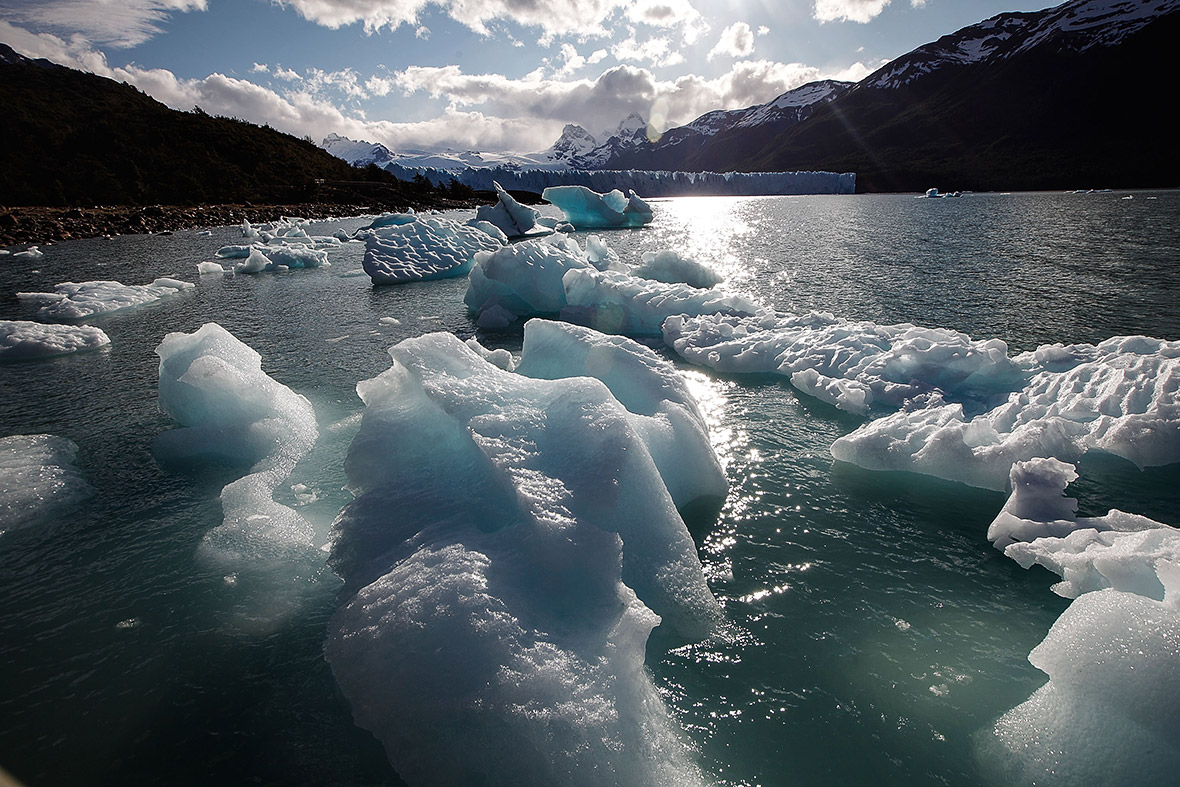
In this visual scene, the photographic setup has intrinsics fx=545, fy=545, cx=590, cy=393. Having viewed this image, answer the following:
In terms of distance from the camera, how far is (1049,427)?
4.09 m

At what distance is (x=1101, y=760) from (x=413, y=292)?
13.2 meters

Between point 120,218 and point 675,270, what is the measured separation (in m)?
28.6

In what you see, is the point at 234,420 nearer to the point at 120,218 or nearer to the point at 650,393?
the point at 650,393

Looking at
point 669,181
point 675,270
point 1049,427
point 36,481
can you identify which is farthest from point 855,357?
point 669,181

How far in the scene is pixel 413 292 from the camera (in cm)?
1312

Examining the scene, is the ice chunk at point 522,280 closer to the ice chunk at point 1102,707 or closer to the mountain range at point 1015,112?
the ice chunk at point 1102,707

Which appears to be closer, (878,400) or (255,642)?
(255,642)

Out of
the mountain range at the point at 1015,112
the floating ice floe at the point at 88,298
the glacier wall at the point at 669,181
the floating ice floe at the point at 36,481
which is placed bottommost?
the floating ice floe at the point at 36,481

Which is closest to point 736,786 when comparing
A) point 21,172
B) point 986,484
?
point 986,484

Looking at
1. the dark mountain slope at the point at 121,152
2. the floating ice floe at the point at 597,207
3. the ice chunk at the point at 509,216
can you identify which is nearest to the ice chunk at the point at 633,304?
the ice chunk at the point at 509,216

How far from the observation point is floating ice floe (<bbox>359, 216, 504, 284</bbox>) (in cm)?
1380

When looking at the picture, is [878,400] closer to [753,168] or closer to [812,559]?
[812,559]

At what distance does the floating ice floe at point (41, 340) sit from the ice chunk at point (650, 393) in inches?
291

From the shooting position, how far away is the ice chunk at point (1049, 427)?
4.04m
